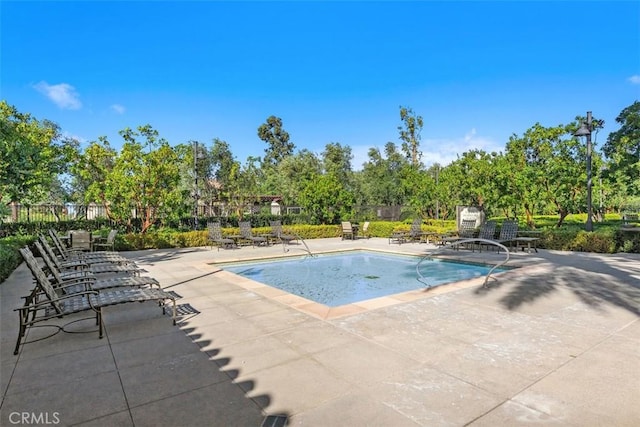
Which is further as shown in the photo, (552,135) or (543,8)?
(552,135)

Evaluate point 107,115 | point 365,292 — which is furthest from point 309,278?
point 107,115

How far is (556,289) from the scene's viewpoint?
6219 mm

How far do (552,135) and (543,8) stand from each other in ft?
19.6

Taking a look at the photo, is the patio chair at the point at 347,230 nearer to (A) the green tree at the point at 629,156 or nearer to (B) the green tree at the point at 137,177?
(B) the green tree at the point at 137,177

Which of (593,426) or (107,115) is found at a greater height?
(107,115)

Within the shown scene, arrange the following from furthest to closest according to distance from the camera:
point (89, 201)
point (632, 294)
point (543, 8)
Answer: point (89, 201), point (543, 8), point (632, 294)

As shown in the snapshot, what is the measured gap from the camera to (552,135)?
584 inches

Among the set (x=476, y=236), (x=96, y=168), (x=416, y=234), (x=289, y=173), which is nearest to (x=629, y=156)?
(x=476, y=236)

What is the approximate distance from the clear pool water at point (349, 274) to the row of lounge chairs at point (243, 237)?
9.82 feet

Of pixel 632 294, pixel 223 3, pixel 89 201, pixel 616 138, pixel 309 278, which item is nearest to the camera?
pixel 632 294

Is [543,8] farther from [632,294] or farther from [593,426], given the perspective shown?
[593,426]

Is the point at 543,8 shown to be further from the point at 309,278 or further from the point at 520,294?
the point at 309,278

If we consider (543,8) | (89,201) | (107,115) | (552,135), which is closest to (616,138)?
(552,135)

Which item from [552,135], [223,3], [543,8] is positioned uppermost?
A: [223,3]
